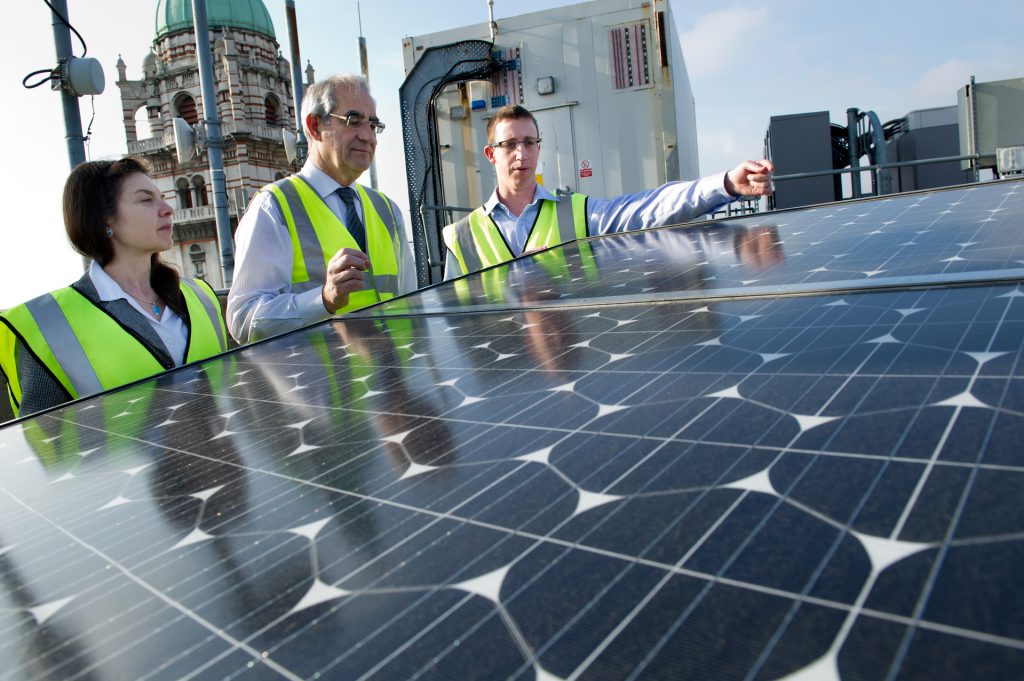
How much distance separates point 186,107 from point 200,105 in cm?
212

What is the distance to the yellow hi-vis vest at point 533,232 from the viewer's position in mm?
4762

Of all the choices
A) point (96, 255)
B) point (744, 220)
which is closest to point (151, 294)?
point (96, 255)

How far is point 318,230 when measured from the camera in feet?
12.3

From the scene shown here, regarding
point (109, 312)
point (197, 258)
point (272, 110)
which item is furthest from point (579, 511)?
point (272, 110)

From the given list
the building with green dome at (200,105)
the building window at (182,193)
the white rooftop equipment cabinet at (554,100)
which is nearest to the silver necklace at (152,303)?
the white rooftop equipment cabinet at (554,100)

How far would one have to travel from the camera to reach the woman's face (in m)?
3.33

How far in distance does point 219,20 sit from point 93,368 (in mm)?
56610

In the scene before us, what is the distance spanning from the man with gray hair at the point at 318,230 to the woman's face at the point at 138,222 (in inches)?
14.7

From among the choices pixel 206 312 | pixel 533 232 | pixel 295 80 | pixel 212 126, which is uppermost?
pixel 295 80

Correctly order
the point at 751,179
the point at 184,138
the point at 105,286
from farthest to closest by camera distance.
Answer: the point at 184,138 → the point at 751,179 → the point at 105,286

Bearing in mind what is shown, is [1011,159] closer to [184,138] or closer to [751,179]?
[751,179]

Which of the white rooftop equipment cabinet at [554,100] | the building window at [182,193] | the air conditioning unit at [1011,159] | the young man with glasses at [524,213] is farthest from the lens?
the building window at [182,193]

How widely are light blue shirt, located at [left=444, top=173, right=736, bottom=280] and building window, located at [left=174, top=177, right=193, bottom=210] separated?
55754 millimetres

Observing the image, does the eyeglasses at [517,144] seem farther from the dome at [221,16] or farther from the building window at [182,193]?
the building window at [182,193]
